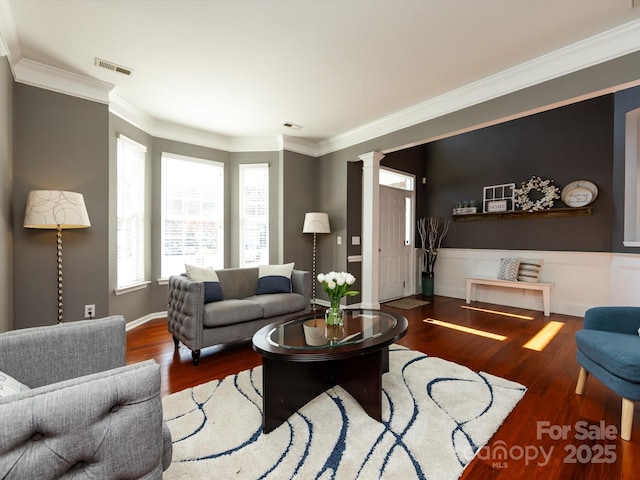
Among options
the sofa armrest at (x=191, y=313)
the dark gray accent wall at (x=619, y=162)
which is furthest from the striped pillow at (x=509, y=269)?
the sofa armrest at (x=191, y=313)

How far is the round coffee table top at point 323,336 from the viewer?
5.58 feet

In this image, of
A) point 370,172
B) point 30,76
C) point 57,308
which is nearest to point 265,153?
point 370,172

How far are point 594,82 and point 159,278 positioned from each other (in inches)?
209

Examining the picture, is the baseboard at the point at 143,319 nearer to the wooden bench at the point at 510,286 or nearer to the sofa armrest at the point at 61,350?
the sofa armrest at the point at 61,350

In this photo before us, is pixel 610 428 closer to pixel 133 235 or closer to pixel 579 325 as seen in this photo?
pixel 579 325

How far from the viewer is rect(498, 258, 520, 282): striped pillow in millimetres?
4713

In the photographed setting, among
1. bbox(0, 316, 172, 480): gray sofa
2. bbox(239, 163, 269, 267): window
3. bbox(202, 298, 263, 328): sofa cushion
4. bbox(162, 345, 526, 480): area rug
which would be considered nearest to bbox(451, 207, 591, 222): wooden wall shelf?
bbox(162, 345, 526, 480): area rug

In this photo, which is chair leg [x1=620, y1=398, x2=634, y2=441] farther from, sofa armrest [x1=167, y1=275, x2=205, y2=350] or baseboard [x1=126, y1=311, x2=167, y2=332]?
baseboard [x1=126, y1=311, x2=167, y2=332]

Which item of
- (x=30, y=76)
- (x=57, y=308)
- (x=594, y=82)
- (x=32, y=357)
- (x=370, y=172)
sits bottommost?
(x=57, y=308)

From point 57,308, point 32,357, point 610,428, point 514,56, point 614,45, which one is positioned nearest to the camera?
point 32,357

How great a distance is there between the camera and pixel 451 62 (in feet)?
8.99

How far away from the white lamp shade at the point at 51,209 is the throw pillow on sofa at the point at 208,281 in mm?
1077

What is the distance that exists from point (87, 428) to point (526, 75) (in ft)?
12.9

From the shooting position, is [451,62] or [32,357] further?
[451,62]
